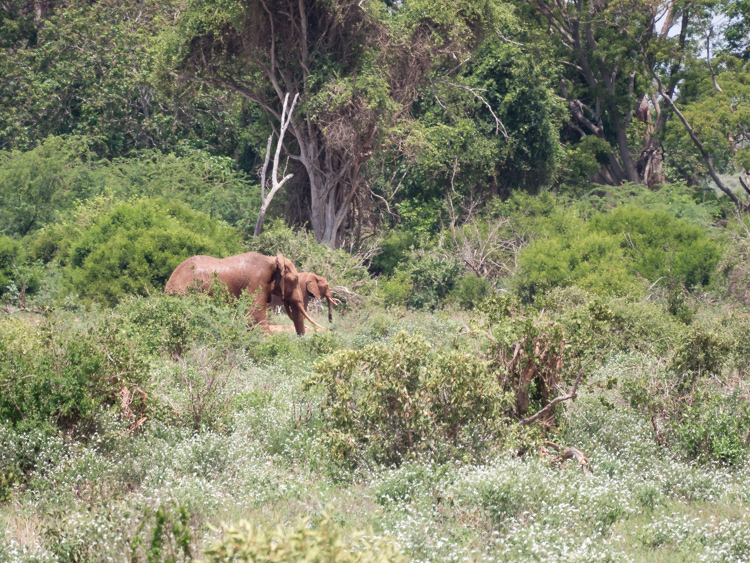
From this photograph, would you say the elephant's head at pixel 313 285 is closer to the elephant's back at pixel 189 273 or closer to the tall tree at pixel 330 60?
the elephant's back at pixel 189 273

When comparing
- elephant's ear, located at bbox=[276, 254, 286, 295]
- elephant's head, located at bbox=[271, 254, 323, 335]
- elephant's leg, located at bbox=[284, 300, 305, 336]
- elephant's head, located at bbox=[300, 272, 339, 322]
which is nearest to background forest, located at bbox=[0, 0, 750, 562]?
elephant's leg, located at bbox=[284, 300, 305, 336]

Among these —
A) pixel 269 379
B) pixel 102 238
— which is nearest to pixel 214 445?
pixel 269 379

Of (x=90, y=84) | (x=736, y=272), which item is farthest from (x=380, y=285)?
(x=90, y=84)

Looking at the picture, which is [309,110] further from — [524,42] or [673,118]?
[673,118]

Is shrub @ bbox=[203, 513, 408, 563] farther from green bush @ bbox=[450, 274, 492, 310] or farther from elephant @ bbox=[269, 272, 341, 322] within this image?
green bush @ bbox=[450, 274, 492, 310]

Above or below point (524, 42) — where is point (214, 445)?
below

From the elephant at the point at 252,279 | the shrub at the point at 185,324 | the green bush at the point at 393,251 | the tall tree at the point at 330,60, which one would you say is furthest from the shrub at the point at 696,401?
the green bush at the point at 393,251

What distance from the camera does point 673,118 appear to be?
28.6m

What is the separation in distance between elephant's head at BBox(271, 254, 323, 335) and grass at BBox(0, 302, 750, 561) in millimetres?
6716

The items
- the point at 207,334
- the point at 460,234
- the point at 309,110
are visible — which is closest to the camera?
the point at 207,334

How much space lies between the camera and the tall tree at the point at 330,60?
20.2 meters

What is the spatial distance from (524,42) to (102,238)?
16.5 metres

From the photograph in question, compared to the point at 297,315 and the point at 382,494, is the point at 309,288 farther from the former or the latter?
the point at 382,494

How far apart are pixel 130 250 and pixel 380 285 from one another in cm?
638
